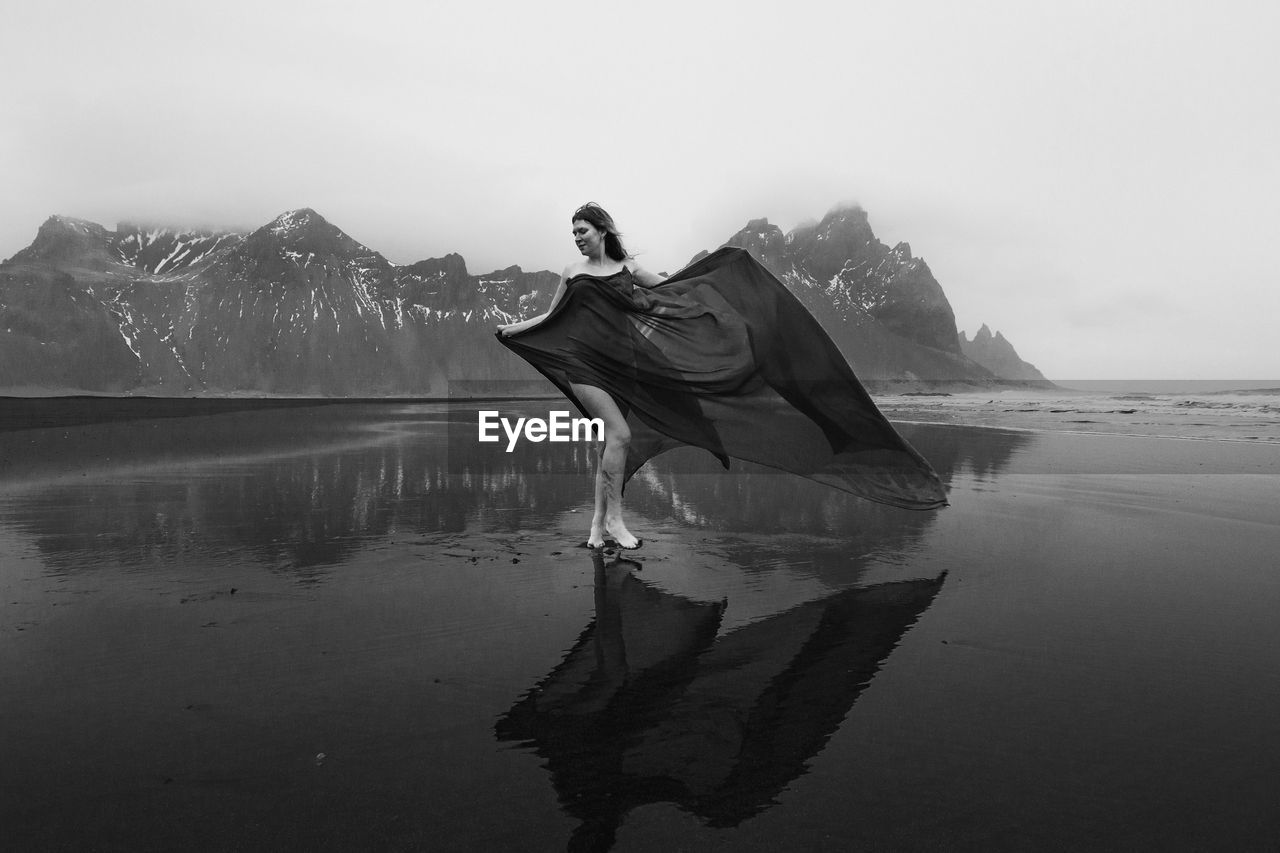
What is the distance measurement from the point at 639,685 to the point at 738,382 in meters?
3.74

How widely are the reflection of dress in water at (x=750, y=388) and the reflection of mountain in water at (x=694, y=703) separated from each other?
2139mm

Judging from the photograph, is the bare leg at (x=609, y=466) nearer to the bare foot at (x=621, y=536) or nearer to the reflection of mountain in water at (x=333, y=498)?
the bare foot at (x=621, y=536)

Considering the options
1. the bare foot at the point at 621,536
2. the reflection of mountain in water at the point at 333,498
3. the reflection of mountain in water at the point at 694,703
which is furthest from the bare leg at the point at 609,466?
the reflection of mountain in water at the point at 694,703

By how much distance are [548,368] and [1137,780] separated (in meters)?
4.67

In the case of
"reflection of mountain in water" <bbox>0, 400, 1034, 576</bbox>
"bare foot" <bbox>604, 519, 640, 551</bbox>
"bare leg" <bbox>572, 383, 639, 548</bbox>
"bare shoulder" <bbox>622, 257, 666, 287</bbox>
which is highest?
"bare shoulder" <bbox>622, 257, 666, 287</bbox>

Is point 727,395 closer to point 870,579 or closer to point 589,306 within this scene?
point 589,306

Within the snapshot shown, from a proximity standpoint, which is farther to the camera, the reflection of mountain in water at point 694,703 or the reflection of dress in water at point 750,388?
the reflection of dress in water at point 750,388

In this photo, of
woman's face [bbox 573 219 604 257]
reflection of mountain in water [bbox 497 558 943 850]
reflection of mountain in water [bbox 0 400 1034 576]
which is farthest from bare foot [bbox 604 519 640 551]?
woman's face [bbox 573 219 604 257]

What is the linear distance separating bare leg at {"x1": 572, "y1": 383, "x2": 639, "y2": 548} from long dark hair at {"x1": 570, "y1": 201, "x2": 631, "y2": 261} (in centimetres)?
111

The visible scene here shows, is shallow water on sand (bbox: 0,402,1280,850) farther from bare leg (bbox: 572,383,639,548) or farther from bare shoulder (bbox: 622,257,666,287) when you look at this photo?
bare shoulder (bbox: 622,257,666,287)

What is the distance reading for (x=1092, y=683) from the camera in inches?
120

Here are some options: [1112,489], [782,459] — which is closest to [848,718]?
[782,459]

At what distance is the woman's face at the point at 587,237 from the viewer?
A: 5.82 metres

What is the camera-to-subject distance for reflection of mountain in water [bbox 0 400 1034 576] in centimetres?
599
